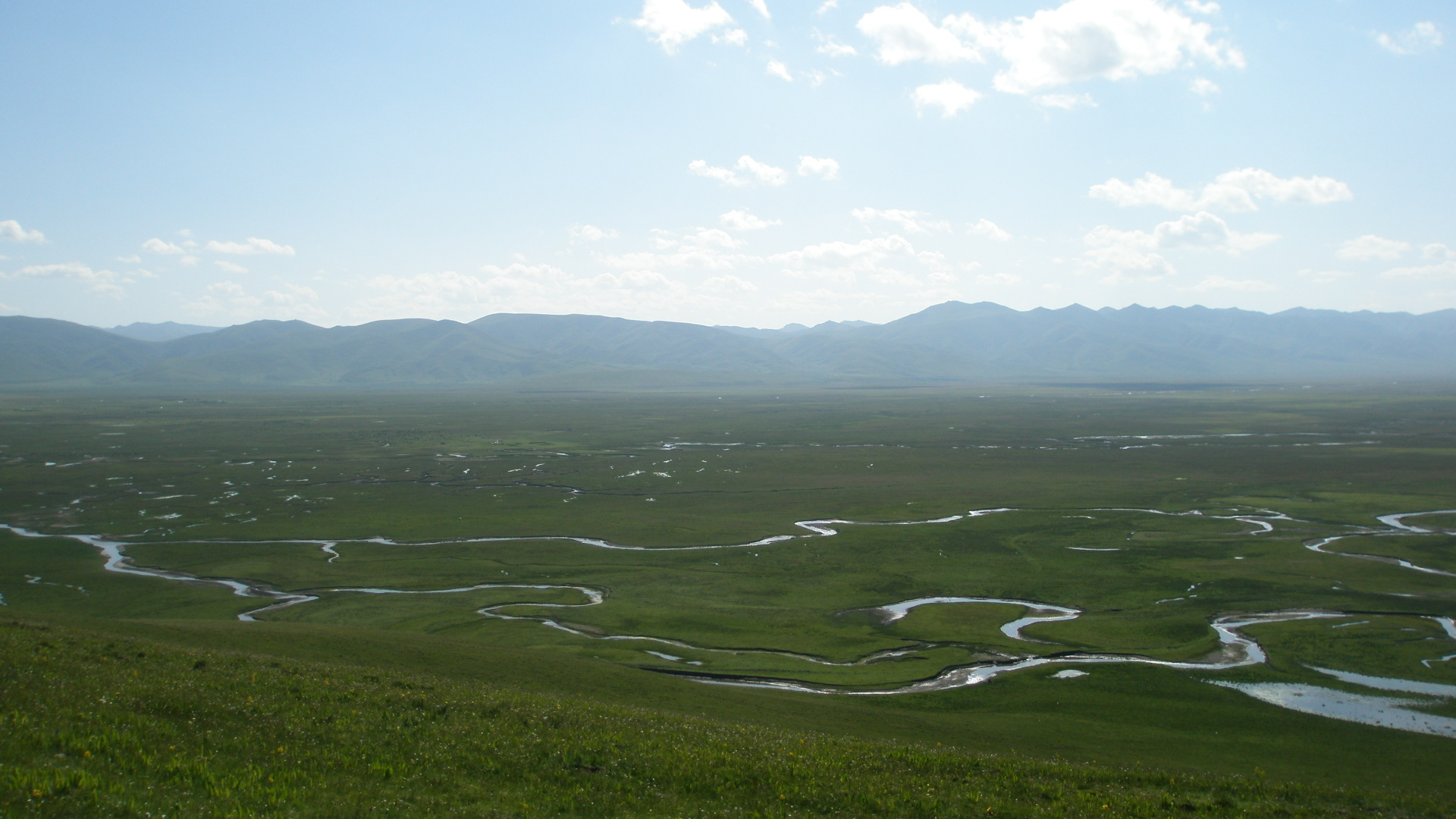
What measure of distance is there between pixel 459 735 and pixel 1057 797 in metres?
14.3

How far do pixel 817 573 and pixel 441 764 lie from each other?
42.8 meters

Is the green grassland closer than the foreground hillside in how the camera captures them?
No

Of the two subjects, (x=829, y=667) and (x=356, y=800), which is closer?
(x=356, y=800)

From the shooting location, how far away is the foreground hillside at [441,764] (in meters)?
14.8

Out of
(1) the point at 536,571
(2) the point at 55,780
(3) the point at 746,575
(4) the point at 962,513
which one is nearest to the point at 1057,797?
(2) the point at 55,780

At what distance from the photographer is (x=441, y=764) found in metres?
17.8

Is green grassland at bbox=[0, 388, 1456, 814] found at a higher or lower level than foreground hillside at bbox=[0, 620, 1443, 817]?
lower

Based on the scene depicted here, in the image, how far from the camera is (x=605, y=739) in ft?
66.9

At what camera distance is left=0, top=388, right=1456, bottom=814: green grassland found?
31719mm

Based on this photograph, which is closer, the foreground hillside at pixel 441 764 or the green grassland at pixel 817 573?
the foreground hillside at pixel 441 764

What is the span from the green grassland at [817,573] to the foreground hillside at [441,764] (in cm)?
184

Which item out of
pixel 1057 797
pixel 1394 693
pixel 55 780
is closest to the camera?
pixel 55 780

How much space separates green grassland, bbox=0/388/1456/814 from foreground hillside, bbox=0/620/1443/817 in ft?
6.04

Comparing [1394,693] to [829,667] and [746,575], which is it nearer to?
Answer: [829,667]
